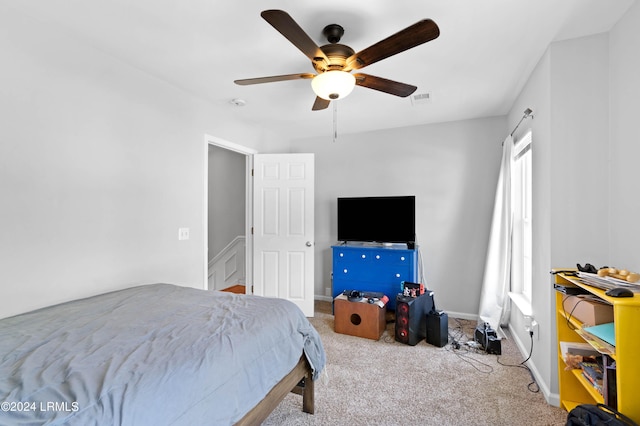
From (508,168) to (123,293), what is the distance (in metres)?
3.67

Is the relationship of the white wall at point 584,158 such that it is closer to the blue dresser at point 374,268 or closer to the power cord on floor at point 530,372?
the power cord on floor at point 530,372

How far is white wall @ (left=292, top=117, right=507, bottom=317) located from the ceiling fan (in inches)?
76.8

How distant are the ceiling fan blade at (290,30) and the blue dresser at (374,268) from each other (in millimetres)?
2454

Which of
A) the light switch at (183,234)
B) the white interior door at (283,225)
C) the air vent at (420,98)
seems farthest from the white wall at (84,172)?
the air vent at (420,98)

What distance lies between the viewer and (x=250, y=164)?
3842mm

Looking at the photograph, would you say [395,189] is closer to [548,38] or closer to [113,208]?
[548,38]

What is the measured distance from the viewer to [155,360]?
1.12 m

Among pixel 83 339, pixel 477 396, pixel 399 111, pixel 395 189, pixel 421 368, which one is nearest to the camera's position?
pixel 83 339

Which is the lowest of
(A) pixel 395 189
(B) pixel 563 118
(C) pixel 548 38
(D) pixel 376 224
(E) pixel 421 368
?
(E) pixel 421 368

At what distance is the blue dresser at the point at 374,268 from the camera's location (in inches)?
137

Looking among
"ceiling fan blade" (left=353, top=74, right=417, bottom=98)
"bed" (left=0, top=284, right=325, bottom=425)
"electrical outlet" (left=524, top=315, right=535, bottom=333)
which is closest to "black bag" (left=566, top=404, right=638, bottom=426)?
"electrical outlet" (left=524, top=315, right=535, bottom=333)

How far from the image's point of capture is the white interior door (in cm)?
376

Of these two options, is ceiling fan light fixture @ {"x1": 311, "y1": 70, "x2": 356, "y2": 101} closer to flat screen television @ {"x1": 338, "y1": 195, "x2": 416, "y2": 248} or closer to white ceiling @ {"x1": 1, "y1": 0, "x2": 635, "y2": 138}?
white ceiling @ {"x1": 1, "y1": 0, "x2": 635, "y2": 138}

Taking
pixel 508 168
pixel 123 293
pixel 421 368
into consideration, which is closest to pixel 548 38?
pixel 508 168
